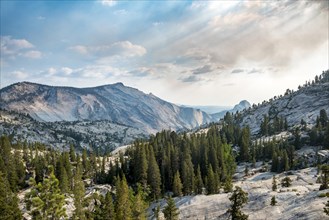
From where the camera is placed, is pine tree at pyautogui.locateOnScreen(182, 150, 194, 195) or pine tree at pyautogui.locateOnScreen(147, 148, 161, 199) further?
pine tree at pyautogui.locateOnScreen(147, 148, 161, 199)

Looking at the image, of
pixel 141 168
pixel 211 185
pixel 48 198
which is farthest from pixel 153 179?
pixel 48 198

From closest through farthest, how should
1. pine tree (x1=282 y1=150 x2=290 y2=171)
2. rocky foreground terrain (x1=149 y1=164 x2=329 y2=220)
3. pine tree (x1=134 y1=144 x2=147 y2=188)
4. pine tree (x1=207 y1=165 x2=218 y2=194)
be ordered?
rocky foreground terrain (x1=149 y1=164 x2=329 y2=220)
pine tree (x1=207 y1=165 x2=218 y2=194)
pine tree (x1=134 y1=144 x2=147 y2=188)
pine tree (x1=282 y1=150 x2=290 y2=171)

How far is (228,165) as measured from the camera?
186750 millimetres

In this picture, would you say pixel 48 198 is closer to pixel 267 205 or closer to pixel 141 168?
pixel 267 205

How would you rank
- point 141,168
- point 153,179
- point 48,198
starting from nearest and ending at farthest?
point 48,198 < point 153,179 < point 141,168

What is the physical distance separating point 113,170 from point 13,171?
52313mm

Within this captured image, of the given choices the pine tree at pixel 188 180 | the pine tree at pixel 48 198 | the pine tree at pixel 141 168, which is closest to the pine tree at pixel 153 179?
the pine tree at pixel 141 168

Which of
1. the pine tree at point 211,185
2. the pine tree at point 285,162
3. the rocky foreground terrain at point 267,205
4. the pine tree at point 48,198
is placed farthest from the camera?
the pine tree at point 285,162

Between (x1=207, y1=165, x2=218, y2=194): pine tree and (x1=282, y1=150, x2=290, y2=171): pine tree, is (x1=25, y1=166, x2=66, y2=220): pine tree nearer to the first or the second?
(x1=207, y1=165, x2=218, y2=194): pine tree

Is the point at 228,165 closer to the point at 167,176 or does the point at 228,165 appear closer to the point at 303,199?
the point at 167,176

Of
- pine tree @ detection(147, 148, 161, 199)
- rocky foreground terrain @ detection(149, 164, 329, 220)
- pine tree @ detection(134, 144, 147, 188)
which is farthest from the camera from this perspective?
pine tree @ detection(134, 144, 147, 188)

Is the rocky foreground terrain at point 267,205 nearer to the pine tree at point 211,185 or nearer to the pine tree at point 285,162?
the pine tree at point 211,185

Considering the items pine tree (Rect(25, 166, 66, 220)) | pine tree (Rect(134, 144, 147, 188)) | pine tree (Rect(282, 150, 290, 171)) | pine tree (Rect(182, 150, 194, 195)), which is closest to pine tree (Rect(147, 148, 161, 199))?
pine tree (Rect(134, 144, 147, 188))

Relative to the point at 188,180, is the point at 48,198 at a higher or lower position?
higher
